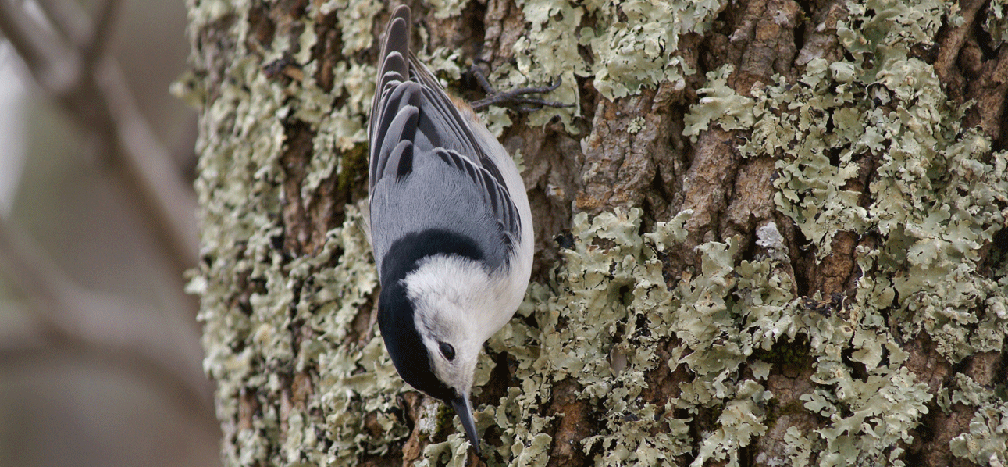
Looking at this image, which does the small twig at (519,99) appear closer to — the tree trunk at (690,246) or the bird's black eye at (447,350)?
the tree trunk at (690,246)

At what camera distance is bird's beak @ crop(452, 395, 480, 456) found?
181 centimetres

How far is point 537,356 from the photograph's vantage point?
6.49 feet

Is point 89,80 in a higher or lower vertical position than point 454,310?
higher

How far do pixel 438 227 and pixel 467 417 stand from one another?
57 cm

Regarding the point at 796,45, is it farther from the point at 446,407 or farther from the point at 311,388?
the point at 311,388

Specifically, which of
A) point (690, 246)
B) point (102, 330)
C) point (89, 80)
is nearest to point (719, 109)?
point (690, 246)

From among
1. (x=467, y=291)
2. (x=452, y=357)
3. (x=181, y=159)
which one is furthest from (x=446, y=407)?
(x=181, y=159)

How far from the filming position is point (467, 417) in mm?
1815

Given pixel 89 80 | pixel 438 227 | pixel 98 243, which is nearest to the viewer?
pixel 438 227

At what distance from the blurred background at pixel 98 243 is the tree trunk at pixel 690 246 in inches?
56.2

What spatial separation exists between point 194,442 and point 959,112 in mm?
4504

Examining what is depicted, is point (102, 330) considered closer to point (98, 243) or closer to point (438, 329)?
point (98, 243)

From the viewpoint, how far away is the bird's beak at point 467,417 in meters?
1.81

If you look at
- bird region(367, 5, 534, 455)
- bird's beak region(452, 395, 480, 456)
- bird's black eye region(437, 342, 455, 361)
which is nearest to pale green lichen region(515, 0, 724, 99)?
bird region(367, 5, 534, 455)
